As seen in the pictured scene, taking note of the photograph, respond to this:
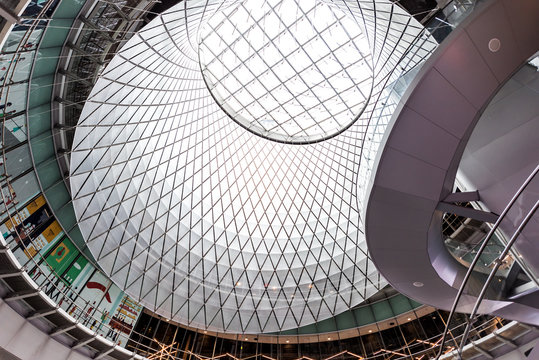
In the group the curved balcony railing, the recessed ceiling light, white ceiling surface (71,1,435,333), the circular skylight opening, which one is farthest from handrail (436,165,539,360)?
Answer: the circular skylight opening

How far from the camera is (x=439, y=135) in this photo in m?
11.8

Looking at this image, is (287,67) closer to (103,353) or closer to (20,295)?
(20,295)

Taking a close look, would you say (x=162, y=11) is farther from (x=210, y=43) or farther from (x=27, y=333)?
(x=27, y=333)

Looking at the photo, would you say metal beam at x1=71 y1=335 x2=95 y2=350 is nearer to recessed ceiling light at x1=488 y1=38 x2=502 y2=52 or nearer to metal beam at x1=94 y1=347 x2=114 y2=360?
metal beam at x1=94 y1=347 x2=114 y2=360

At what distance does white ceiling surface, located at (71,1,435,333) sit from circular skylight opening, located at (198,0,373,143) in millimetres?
2045

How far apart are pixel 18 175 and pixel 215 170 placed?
55.7 feet

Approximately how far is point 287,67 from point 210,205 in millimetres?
16936

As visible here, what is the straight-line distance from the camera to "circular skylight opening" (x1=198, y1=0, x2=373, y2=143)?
101ft

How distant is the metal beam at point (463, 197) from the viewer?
1295 centimetres

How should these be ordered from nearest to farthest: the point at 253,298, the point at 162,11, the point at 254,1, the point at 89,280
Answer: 1. the point at 162,11
2. the point at 89,280
3. the point at 254,1
4. the point at 253,298

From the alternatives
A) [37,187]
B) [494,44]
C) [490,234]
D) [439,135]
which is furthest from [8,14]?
[37,187]

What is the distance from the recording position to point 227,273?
110ft

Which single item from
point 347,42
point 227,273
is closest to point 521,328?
point 227,273

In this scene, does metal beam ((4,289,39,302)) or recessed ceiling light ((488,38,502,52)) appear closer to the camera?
recessed ceiling light ((488,38,502,52))
